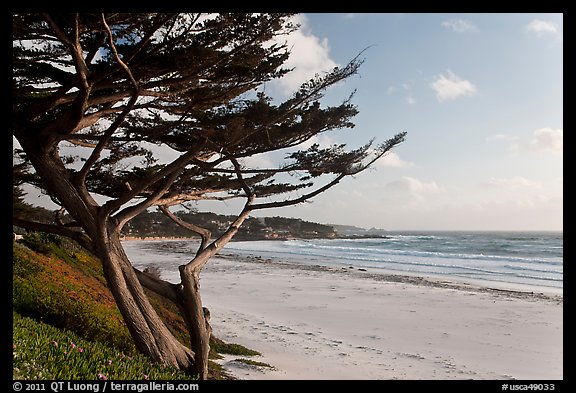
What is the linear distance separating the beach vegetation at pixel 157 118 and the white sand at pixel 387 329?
2.34 meters

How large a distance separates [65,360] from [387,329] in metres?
8.25

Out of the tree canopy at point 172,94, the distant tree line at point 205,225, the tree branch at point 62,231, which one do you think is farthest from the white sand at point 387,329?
the tree canopy at point 172,94

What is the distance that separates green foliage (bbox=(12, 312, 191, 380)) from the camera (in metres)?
3.28

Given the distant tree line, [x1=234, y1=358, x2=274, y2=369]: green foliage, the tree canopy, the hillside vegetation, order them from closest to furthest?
the hillside vegetation → the tree canopy → [x1=234, y1=358, x2=274, y2=369]: green foliage → the distant tree line

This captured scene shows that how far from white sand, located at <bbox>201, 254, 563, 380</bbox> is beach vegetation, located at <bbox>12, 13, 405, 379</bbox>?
2.34 m

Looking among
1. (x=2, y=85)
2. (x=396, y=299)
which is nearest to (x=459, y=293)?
(x=396, y=299)

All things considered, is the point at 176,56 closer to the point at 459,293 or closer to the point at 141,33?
the point at 141,33

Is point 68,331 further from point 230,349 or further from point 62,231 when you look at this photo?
point 230,349

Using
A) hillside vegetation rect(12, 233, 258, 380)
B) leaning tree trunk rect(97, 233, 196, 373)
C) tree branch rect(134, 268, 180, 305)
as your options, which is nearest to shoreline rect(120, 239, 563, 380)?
hillside vegetation rect(12, 233, 258, 380)

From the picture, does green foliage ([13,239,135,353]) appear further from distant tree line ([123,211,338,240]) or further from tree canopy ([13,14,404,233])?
distant tree line ([123,211,338,240])

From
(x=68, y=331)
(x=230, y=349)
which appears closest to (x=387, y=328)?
(x=230, y=349)

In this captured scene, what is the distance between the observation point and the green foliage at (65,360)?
3.28 meters
